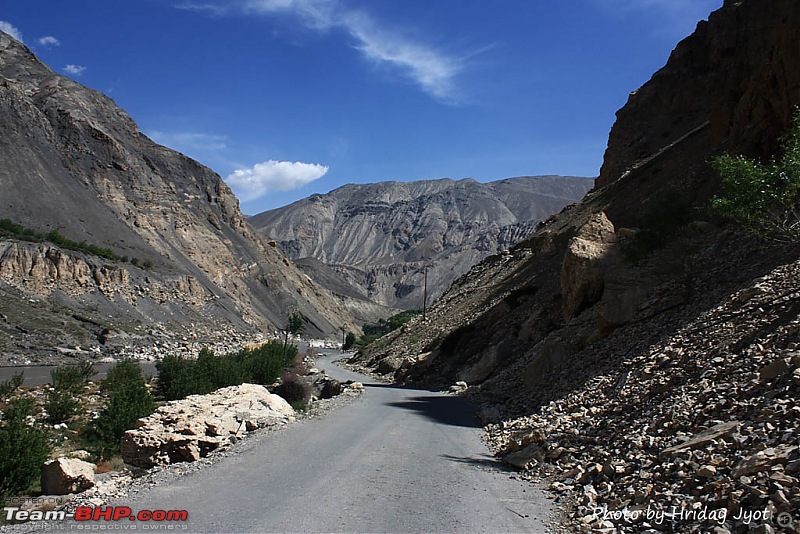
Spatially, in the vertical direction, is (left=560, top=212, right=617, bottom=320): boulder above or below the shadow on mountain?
above

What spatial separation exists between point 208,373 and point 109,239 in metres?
52.7

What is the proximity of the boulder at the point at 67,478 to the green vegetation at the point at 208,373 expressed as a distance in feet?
46.5

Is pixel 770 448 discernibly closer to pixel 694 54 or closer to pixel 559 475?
pixel 559 475

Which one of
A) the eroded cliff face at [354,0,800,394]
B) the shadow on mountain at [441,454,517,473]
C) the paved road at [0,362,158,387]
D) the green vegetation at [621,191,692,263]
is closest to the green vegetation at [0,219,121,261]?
the paved road at [0,362,158,387]

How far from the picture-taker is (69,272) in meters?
58.7

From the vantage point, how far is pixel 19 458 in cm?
1057

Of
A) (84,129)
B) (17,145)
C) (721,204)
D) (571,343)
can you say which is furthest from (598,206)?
(84,129)

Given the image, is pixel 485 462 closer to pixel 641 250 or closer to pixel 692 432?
pixel 692 432

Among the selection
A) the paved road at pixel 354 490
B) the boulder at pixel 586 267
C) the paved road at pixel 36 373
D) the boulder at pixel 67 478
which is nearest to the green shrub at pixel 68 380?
the paved road at pixel 36 373

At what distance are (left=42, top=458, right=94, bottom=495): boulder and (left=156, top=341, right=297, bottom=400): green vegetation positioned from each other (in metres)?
14.2

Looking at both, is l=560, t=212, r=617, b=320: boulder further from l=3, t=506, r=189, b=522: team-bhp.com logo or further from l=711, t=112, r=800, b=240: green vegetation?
l=3, t=506, r=189, b=522: team-bhp.com logo

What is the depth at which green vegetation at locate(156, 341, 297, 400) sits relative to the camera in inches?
974

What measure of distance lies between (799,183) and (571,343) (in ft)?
26.1

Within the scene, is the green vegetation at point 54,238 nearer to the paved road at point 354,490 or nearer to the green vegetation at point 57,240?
the green vegetation at point 57,240
